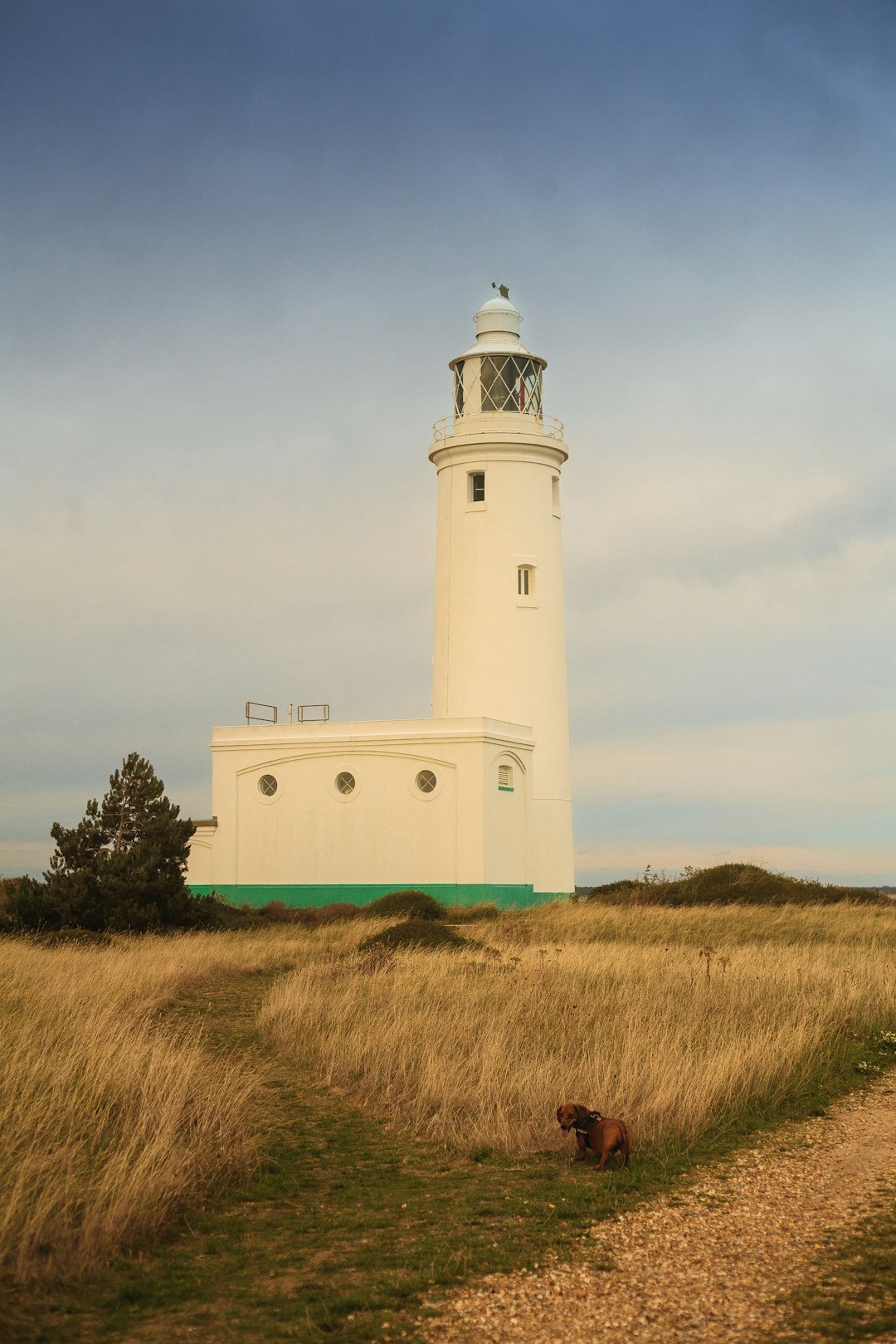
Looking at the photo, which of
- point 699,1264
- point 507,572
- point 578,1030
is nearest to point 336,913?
point 507,572

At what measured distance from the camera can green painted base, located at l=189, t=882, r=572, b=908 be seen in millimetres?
30047

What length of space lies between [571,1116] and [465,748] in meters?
22.6

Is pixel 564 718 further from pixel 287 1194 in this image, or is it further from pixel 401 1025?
pixel 287 1194

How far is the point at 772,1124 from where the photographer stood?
8.58 metres

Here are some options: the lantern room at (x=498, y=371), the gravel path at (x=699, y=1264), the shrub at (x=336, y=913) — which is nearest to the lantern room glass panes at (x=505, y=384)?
the lantern room at (x=498, y=371)

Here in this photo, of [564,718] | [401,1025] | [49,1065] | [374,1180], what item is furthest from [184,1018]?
[564,718]

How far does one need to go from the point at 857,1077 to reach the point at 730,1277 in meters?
5.09

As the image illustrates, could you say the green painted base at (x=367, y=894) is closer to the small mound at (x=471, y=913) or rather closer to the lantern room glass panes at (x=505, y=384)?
the small mound at (x=471, y=913)

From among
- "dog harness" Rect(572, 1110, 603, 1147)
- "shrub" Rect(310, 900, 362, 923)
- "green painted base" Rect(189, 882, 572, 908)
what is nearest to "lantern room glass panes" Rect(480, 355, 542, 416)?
"green painted base" Rect(189, 882, 572, 908)

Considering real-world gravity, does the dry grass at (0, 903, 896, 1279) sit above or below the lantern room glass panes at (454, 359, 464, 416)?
below

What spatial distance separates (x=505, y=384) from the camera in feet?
111

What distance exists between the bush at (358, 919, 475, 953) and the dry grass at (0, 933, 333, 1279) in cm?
686

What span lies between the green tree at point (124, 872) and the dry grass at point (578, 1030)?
219 inches

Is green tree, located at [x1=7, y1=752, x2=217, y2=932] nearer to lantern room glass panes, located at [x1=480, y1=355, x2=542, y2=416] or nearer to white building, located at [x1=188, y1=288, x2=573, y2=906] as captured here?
white building, located at [x1=188, y1=288, x2=573, y2=906]
